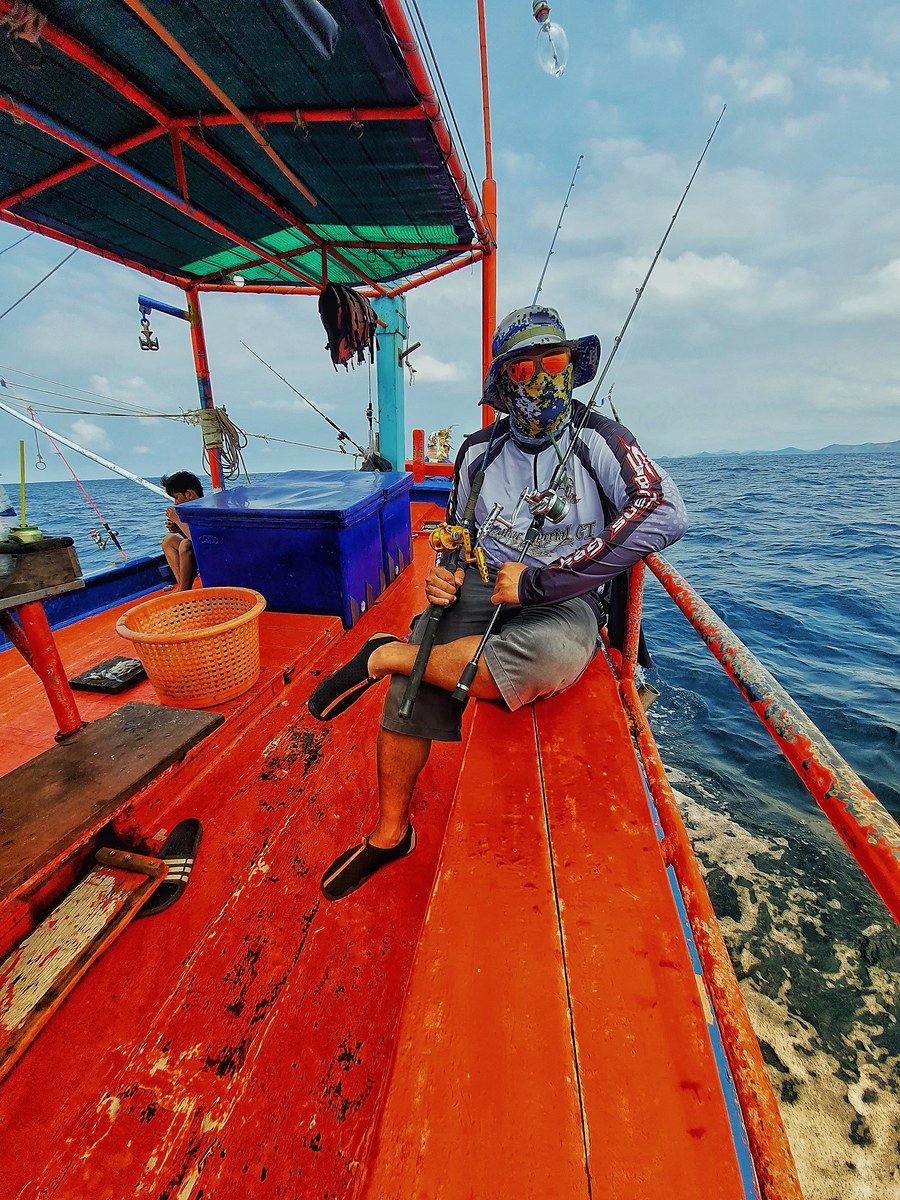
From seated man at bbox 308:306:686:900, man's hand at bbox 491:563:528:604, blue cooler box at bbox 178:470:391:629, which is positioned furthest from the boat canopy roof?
man's hand at bbox 491:563:528:604

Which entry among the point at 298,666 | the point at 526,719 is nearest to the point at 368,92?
the point at 298,666

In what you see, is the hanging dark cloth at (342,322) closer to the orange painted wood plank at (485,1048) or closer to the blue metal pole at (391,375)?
the blue metal pole at (391,375)

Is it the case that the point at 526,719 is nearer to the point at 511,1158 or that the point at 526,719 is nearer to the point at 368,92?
the point at 511,1158

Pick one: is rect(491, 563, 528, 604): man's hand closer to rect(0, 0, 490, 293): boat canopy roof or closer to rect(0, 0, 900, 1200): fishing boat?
rect(0, 0, 900, 1200): fishing boat

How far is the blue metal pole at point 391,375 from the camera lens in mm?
7750

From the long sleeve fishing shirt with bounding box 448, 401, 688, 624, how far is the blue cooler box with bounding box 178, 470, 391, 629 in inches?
44.8

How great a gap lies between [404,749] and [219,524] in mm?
2554

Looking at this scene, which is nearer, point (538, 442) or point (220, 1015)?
point (220, 1015)

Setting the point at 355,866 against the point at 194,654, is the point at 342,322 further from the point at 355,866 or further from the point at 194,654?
the point at 355,866

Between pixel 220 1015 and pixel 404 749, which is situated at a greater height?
pixel 404 749

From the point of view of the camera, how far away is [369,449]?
8.80m

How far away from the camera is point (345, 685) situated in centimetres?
220

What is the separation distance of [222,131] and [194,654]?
388 centimetres

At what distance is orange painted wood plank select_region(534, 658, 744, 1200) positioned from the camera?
32.4 inches
